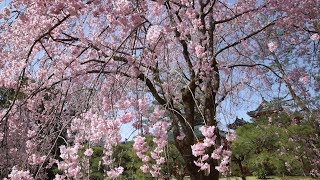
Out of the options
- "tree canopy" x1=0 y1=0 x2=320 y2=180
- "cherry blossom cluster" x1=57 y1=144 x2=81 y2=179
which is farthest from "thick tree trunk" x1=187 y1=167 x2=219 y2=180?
"cherry blossom cluster" x1=57 y1=144 x2=81 y2=179

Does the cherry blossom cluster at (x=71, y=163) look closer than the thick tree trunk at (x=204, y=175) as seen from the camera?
Yes

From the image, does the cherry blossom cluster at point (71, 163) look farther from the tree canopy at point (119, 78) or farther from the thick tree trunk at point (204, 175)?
the thick tree trunk at point (204, 175)

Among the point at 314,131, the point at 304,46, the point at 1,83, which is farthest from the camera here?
the point at 314,131

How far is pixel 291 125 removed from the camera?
10086 millimetres

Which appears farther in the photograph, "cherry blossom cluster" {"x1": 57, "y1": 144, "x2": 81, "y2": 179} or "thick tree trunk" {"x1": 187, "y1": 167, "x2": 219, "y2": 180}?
"thick tree trunk" {"x1": 187, "y1": 167, "x2": 219, "y2": 180}

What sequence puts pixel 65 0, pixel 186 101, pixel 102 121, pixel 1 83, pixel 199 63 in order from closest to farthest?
pixel 102 121, pixel 65 0, pixel 199 63, pixel 1 83, pixel 186 101

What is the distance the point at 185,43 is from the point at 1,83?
2.66 meters

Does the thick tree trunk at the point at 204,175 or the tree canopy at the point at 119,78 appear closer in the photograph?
the tree canopy at the point at 119,78

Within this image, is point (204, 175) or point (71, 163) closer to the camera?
point (71, 163)

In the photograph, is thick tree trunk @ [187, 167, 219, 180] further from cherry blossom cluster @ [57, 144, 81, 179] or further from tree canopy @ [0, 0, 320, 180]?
cherry blossom cluster @ [57, 144, 81, 179]

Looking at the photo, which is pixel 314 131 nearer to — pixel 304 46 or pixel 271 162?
pixel 271 162

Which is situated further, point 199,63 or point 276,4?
point 276,4

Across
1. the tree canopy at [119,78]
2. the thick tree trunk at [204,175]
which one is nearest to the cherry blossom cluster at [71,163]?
the tree canopy at [119,78]

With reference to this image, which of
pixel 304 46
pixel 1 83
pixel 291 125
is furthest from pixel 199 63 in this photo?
pixel 291 125
